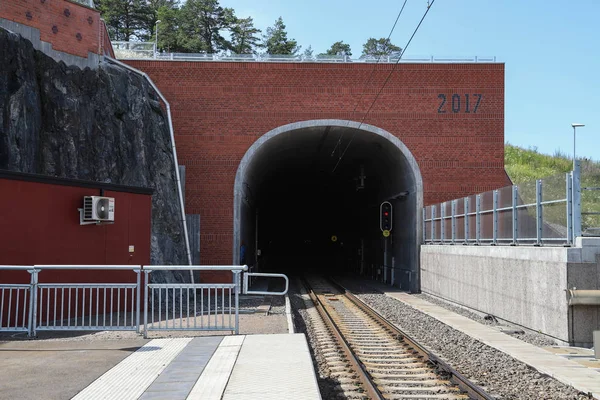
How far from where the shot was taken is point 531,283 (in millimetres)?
13625

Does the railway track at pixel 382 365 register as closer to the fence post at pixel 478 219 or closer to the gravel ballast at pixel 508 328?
the gravel ballast at pixel 508 328

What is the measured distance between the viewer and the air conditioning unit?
1388cm

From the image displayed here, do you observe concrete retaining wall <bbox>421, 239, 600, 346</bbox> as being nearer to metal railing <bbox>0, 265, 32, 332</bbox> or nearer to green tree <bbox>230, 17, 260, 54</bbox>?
metal railing <bbox>0, 265, 32, 332</bbox>

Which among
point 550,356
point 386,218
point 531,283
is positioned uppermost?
point 386,218

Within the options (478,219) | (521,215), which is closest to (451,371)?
(521,215)

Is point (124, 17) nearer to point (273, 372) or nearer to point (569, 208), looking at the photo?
point (569, 208)

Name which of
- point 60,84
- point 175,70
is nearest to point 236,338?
point 60,84

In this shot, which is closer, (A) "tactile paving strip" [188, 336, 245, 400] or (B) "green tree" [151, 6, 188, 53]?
(A) "tactile paving strip" [188, 336, 245, 400]

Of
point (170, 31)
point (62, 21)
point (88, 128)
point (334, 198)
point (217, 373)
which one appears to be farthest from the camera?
point (170, 31)

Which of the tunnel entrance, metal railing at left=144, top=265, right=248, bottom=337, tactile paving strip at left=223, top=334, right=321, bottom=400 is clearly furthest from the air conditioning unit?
the tunnel entrance

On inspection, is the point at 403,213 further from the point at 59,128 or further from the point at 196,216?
the point at 59,128

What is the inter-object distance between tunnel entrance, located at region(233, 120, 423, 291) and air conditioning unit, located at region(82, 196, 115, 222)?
37.3 ft

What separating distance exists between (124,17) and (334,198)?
116 ft

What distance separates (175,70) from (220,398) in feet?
70.5
